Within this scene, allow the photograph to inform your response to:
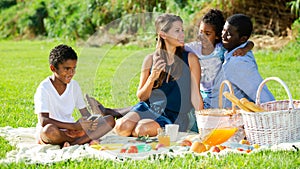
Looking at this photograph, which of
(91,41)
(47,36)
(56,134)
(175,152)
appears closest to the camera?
(175,152)

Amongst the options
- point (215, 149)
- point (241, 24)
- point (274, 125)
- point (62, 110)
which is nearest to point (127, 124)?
point (62, 110)

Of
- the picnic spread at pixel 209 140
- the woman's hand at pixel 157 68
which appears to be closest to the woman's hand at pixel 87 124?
the picnic spread at pixel 209 140

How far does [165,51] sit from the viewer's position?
497cm

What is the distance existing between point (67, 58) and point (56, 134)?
0.63 metres

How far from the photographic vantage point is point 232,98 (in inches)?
180

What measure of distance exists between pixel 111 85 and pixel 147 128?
2.06 m

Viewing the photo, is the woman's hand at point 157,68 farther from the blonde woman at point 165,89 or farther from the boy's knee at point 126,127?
the boy's knee at point 126,127

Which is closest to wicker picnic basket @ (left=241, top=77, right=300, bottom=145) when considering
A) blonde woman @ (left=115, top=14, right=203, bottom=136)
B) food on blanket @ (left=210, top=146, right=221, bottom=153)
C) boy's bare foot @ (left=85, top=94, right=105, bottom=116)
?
food on blanket @ (left=210, top=146, right=221, bottom=153)

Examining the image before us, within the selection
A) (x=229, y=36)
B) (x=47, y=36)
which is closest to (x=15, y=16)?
(x=47, y=36)

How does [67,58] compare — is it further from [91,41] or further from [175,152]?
[175,152]

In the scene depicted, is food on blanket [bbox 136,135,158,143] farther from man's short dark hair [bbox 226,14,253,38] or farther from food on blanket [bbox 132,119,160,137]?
man's short dark hair [bbox 226,14,253,38]

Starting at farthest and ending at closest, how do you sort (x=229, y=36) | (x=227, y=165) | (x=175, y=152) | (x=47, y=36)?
(x=47, y=36) < (x=229, y=36) < (x=175, y=152) < (x=227, y=165)

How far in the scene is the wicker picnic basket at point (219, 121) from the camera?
4664 mm

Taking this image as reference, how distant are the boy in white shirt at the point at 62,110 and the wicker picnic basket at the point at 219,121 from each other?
0.73m
